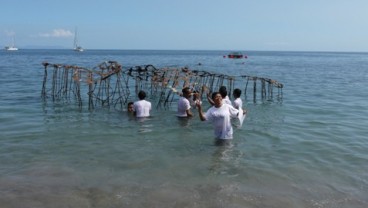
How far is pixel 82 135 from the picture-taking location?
13.6 metres

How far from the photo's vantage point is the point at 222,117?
34.6ft

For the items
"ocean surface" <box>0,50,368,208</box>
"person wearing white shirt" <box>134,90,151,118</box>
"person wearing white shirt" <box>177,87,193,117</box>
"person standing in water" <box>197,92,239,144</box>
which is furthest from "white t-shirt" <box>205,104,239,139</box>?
"person wearing white shirt" <box>134,90,151,118</box>

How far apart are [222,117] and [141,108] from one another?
579 cm

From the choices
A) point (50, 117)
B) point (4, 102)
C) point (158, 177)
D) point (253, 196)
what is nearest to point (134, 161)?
point (158, 177)

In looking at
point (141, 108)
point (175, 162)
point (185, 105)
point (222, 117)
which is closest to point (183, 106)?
point (185, 105)

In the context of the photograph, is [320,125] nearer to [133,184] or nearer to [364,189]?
[364,189]

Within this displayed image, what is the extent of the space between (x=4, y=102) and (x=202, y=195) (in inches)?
631

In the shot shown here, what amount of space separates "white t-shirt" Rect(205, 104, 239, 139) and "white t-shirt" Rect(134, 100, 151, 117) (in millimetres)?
5135

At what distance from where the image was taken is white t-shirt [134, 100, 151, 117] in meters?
15.6

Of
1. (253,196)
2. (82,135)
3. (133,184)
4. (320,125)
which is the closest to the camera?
(253,196)

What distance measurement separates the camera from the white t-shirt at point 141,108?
1564 cm

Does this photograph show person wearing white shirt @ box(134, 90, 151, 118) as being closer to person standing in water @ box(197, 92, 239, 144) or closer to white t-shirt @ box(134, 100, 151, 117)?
white t-shirt @ box(134, 100, 151, 117)

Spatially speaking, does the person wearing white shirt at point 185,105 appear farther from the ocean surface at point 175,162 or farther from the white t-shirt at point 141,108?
the white t-shirt at point 141,108

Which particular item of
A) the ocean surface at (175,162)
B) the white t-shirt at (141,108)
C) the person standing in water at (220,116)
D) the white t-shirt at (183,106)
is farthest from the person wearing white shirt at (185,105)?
the person standing in water at (220,116)
